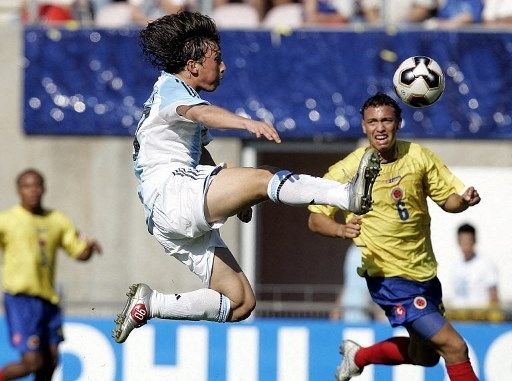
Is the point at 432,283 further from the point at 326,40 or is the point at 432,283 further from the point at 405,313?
the point at 326,40

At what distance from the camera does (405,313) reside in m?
8.94

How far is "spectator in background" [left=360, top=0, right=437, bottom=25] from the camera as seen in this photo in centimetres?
1391

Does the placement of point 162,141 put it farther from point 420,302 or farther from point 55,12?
point 55,12

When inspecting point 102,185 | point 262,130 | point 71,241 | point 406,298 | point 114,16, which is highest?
point 114,16

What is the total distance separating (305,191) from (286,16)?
6993mm

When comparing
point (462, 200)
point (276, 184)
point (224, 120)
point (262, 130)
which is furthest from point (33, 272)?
point (262, 130)

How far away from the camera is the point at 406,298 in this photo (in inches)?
352

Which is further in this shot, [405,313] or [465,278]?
[465,278]

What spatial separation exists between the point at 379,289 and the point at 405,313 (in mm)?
237

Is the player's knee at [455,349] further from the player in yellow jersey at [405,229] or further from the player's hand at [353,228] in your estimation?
the player's hand at [353,228]

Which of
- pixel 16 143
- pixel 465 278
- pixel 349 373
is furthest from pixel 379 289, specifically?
pixel 16 143

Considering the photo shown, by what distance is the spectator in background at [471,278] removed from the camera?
12.7 m

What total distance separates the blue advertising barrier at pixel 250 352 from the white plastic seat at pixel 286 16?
3.57 metres

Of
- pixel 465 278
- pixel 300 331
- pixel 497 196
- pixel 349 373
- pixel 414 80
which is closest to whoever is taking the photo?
pixel 414 80
